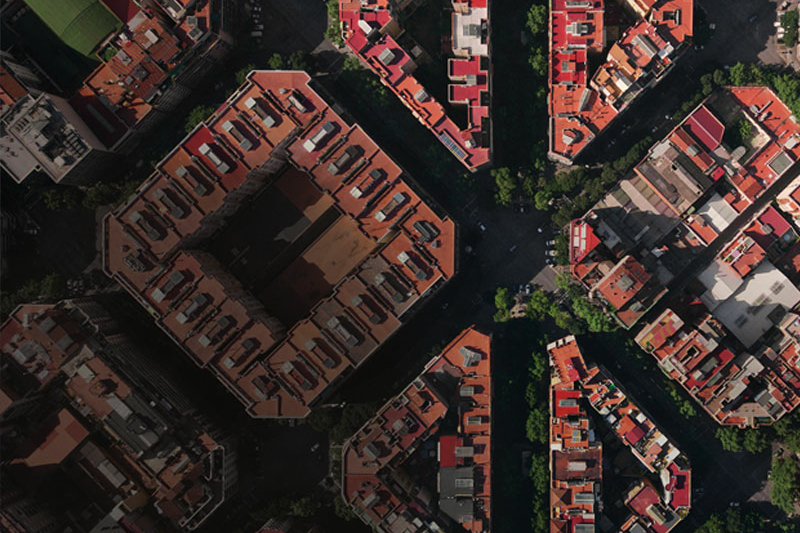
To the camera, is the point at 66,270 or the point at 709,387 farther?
the point at 66,270

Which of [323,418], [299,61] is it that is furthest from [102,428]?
[299,61]

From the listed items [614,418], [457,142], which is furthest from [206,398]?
[614,418]

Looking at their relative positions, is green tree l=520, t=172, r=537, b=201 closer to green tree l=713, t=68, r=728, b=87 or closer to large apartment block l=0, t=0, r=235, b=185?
green tree l=713, t=68, r=728, b=87

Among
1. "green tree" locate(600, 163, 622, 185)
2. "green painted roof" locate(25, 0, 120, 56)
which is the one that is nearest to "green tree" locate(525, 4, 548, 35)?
"green tree" locate(600, 163, 622, 185)

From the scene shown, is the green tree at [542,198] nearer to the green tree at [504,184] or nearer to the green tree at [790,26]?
the green tree at [504,184]

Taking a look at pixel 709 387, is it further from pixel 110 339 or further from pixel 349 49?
pixel 110 339

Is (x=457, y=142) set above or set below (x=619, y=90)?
above

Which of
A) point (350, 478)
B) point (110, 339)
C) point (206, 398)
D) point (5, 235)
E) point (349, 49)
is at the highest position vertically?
point (5, 235)
